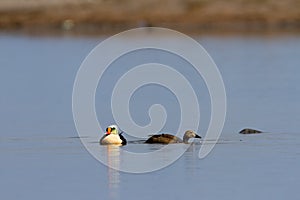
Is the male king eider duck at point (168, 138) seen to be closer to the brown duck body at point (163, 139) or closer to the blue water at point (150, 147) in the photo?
the brown duck body at point (163, 139)

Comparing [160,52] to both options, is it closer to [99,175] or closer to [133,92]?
[133,92]

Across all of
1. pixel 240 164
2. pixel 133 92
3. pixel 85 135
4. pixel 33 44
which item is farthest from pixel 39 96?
pixel 33 44

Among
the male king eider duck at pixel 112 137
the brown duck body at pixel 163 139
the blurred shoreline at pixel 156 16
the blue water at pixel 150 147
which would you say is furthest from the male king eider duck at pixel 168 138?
the blurred shoreline at pixel 156 16

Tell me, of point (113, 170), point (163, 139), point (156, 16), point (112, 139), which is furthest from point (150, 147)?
point (156, 16)

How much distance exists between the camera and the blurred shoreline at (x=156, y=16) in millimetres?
45281

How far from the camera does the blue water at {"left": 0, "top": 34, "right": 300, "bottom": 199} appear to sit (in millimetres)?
12375

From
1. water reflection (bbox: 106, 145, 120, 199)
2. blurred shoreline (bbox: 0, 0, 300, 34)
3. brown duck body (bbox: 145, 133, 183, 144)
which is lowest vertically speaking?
water reflection (bbox: 106, 145, 120, 199)

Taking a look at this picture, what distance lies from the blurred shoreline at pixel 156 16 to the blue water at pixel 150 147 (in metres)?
17.9

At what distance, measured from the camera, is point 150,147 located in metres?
15.3

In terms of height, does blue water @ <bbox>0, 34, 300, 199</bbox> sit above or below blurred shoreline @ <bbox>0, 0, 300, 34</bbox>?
below

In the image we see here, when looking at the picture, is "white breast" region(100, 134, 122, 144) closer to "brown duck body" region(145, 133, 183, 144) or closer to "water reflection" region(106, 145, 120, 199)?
"water reflection" region(106, 145, 120, 199)

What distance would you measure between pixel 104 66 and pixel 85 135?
1173cm

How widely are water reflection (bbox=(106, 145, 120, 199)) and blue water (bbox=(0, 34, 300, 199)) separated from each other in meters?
0.02

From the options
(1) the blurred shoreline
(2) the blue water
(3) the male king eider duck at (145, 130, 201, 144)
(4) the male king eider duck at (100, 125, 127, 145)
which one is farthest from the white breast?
(1) the blurred shoreline
